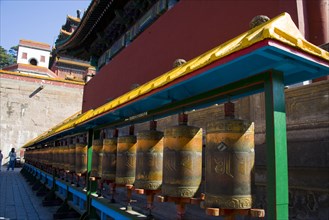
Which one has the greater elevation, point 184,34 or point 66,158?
point 184,34

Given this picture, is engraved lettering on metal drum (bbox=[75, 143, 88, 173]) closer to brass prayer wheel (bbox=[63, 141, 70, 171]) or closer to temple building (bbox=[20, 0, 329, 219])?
temple building (bbox=[20, 0, 329, 219])

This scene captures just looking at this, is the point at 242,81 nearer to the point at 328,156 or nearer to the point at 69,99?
the point at 328,156

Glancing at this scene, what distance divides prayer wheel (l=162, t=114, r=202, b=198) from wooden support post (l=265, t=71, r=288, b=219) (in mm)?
621

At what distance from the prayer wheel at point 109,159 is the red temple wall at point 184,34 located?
89.1 inches

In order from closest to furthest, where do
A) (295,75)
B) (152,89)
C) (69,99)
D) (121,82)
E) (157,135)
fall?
(295,75) → (152,89) → (157,135) → (121,82) → (69,99)

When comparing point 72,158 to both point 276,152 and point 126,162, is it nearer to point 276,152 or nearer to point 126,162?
point 126,162

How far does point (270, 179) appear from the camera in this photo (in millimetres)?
1685

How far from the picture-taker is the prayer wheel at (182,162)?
7.20ft

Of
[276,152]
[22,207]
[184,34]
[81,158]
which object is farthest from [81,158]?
[276,152]

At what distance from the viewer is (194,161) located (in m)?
2.21

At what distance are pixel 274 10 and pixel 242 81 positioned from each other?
79.7 inches

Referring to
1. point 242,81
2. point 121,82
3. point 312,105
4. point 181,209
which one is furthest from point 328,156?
point 121,82

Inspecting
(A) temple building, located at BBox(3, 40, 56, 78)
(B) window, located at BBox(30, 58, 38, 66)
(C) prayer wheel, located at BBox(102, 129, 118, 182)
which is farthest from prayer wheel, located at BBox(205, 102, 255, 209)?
(B) window, located at BBox(30, 58, 38, 66)

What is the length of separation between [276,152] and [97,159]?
2.94 m
